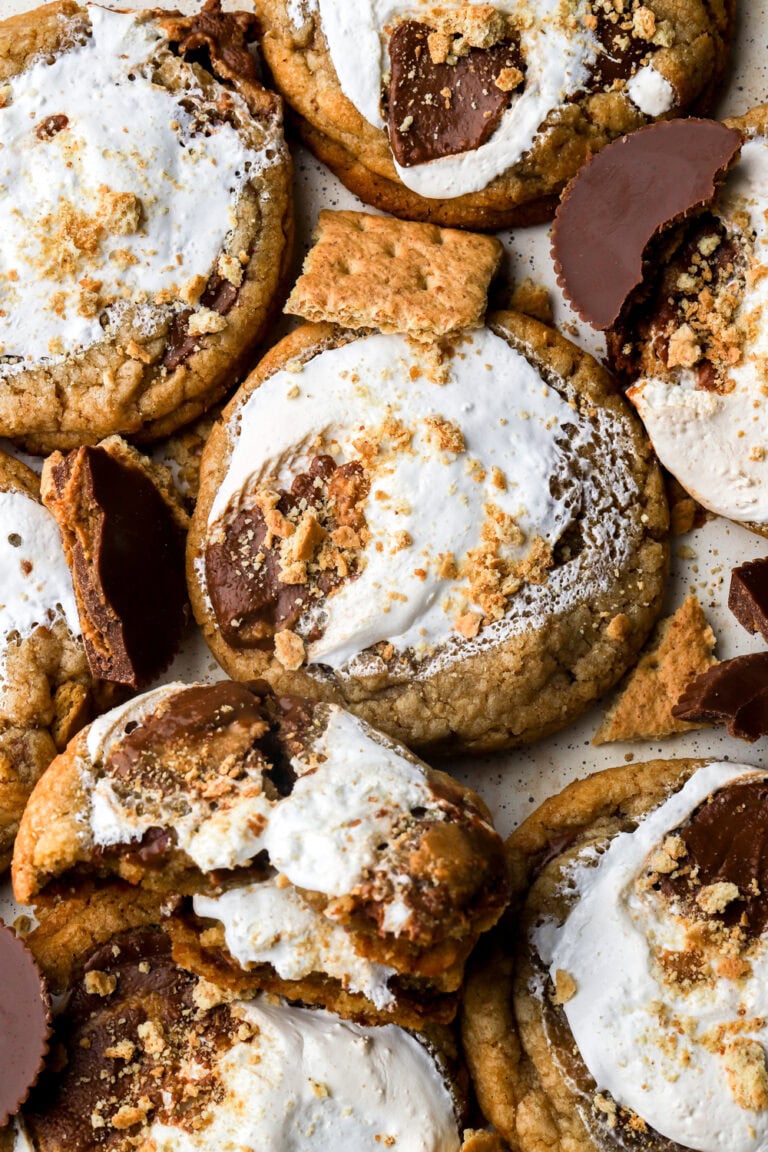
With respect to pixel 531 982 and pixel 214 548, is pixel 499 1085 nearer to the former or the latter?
pixel 531 982

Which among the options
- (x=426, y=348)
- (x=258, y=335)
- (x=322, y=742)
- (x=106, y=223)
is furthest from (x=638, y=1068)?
(x=106, y=223)

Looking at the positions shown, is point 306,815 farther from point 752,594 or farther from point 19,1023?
point 752,594

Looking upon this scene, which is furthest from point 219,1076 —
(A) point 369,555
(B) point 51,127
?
(B) point 51,127

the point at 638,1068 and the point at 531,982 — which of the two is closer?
the point at 638,1068

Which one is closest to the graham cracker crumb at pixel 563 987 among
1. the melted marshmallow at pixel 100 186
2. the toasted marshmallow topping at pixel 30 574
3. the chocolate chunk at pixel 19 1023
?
the chocolate chunk at pixel 19 1023

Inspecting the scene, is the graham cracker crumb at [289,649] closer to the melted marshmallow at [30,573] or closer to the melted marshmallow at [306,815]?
the melted marshmallow at [306,815]

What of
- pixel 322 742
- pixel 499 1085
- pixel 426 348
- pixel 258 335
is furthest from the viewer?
pixel 258 335

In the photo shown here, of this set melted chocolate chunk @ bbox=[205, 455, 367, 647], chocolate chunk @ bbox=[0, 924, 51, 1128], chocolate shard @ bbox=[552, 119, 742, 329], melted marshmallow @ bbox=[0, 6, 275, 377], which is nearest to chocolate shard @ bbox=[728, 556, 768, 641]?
chocolate shard @ bbox=[552, 119, 742, 329]
